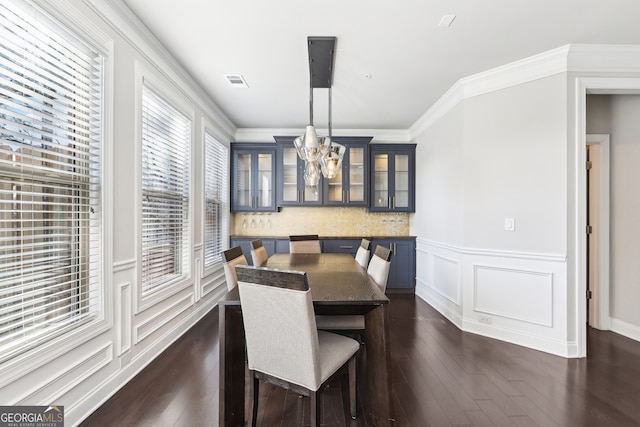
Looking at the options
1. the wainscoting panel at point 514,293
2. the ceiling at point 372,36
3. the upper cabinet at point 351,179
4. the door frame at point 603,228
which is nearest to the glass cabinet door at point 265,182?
the upper cabinet at point 351,179

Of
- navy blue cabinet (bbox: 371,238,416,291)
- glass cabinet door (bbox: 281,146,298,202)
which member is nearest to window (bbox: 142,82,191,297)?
glass cabinet door (bbox: 281,146,298,202)

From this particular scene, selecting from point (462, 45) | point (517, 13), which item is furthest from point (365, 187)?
point (517, 13)

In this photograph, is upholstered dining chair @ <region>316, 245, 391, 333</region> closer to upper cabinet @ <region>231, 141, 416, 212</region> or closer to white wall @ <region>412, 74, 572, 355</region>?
white wall @ <region>412, 74, 572, 355</region>

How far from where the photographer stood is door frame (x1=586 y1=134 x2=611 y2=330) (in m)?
3.07

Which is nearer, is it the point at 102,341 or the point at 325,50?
the point at 102,341

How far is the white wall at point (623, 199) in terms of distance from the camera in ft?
9.59

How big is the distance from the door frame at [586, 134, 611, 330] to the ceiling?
106 cm

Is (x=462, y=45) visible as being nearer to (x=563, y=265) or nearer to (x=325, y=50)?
(x=325, y=50)

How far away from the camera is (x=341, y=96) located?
3.45 meters

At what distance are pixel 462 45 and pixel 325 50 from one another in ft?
3.88

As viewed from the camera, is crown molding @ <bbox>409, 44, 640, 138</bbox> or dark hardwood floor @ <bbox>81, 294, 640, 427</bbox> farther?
crown molding @ <bbox>409, 44, 640, 138</bbox>

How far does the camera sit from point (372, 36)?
230 cm

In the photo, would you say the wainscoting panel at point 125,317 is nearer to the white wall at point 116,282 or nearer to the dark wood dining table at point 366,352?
the white wall at point 116,282

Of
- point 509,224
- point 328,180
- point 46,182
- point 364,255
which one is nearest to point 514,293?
point 509,224
